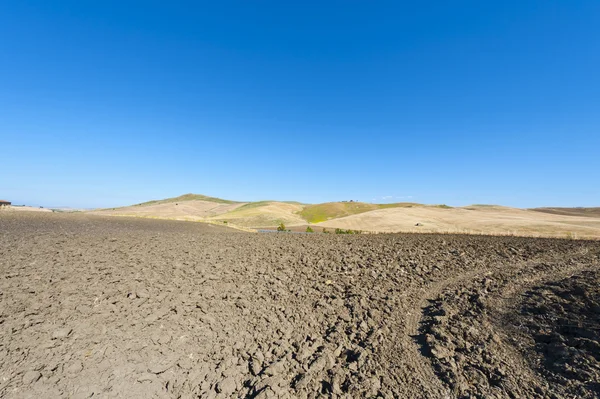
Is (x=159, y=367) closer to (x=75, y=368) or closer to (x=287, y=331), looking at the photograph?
(x=75, y=368)

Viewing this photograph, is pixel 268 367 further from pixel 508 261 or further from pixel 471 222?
pixel 471 222

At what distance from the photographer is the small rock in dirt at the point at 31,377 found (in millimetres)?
5436

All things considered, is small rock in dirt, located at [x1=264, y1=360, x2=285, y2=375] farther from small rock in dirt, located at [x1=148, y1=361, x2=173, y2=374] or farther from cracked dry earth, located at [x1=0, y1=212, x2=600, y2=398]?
small rock in dirt, located at [x1=148, y1=361, x2=173, y2=374]

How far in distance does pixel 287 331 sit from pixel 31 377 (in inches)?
239

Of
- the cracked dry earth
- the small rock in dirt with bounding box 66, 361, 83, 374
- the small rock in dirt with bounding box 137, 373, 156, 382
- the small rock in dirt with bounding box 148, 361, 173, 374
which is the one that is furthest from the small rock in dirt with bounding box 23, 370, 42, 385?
the small rock in dirt with bounding box 148, 361, 173, 374

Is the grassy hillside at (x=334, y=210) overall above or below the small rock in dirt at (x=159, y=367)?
above

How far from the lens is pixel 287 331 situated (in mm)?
7777

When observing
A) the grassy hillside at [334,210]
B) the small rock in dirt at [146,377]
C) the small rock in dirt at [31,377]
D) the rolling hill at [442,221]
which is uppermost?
the grassy hillside at [334,210]

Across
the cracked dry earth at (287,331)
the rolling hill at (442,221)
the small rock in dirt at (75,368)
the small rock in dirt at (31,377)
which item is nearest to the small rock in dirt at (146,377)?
the cracked dry earth at (287,331)

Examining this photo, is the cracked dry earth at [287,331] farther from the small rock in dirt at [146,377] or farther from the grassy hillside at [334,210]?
the grassy hillside at [334,210]

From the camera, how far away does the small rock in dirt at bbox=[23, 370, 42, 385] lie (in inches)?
214

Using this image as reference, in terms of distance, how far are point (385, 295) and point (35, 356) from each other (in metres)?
10.9

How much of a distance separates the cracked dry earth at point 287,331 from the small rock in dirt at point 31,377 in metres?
0.02

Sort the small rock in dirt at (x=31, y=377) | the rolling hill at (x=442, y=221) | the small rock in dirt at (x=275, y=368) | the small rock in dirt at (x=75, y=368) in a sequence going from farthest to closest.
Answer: the rolling hill at (x=442, y=221) → the small rock in dirt at (x=275, y=368) → the small rock in dirt at (x=75, y=368) → the small rock in dirt at (x=31, y=377)
